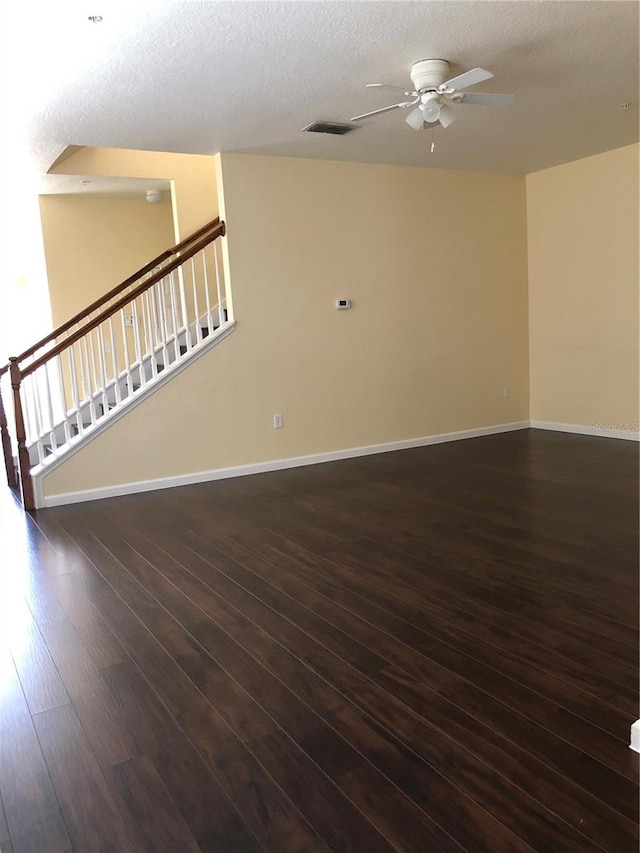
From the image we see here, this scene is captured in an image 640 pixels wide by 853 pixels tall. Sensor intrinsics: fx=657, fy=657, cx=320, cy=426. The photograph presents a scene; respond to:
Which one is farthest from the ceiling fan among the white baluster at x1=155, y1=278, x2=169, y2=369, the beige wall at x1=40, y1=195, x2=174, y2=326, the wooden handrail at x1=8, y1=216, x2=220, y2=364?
the beige wall at x1=40, y1=195, x2=174, y2=326

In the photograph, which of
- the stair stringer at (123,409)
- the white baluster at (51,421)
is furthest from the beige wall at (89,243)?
the stair stringer at (123,409)

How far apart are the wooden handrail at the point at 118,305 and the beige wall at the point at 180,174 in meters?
1.18

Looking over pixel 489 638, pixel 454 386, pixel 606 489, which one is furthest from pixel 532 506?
pixel 454 386

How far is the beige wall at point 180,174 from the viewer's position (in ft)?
21.7

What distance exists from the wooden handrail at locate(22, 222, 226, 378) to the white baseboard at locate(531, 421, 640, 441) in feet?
14.0

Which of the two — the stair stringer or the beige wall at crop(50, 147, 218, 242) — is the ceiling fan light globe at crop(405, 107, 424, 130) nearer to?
the stair stringer

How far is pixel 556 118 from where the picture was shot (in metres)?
5.15

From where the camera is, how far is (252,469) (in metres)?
6.00

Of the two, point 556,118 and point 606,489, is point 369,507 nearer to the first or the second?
point 606,489

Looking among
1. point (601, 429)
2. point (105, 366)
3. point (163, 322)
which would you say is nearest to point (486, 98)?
point (163, 322)

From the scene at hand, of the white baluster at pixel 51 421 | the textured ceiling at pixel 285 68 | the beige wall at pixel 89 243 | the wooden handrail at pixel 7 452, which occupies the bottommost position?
the wooden handrail at pixel 7 452

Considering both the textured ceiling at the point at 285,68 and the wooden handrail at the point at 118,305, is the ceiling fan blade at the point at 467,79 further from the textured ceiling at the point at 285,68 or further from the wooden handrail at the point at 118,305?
the wooden handrail at the point at 118,305

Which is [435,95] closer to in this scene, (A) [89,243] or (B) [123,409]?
(B) [123,409]

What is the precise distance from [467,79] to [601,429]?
14.5 ft
